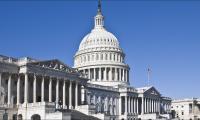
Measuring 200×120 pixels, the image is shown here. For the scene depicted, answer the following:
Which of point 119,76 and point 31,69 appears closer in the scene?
point 31,69

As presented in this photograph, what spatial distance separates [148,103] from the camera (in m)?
172

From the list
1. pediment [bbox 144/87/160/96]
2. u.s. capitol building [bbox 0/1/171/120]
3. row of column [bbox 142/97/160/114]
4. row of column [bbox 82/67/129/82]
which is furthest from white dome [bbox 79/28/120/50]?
row of column [bbox 142/97/160/114]

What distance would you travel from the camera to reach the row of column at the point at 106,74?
568 feet

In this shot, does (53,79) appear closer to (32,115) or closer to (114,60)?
(32,115)

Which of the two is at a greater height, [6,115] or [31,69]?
[31,69]

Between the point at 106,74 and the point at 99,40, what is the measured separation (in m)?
14.8

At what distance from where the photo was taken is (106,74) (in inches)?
6865

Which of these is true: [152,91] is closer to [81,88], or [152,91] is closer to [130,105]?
[130,105]

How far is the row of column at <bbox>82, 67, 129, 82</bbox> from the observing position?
17312 centimetres

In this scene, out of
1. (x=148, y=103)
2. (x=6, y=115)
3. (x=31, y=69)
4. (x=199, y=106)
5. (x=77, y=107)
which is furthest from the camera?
(x=199, y=106)

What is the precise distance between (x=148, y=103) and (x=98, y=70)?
22.7m

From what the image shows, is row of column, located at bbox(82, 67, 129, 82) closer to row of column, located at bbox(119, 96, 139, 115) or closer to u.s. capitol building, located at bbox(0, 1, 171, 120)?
u.s. capitol building, located at bbox(0, 1, 171, 120)

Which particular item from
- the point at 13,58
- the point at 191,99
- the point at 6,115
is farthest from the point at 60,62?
the point at 191,99

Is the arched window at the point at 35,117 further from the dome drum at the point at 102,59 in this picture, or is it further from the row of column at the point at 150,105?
the row of column at the point at 150,105
